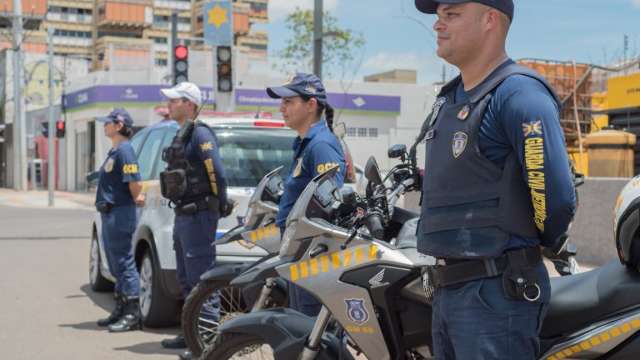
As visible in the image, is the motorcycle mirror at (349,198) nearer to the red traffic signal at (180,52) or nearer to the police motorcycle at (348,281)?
the police motorcycle at (348,281)

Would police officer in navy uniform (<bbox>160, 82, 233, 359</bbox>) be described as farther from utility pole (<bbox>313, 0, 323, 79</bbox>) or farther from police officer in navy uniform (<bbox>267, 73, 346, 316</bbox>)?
utility pole (<bbox>313, 0, 323, 79</bbox>)

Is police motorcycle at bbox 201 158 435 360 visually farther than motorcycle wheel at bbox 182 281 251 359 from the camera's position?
No

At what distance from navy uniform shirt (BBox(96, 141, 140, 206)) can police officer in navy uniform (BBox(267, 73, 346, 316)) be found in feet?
8.93

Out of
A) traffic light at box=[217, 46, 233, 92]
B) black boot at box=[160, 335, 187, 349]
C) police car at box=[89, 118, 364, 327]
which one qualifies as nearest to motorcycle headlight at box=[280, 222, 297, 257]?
police car at box=[89, 118, 364, 327]

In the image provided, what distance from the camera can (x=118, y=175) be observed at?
753 cm

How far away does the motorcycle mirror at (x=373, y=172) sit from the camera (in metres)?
3.80

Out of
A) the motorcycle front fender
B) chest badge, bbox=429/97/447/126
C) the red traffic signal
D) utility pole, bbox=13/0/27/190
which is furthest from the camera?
utility pole, bbox=13/0/27/190

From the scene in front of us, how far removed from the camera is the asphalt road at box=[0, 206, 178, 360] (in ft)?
21.8

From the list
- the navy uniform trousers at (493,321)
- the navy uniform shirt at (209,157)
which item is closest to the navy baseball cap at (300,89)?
the navy uniform shirt at (209,157)

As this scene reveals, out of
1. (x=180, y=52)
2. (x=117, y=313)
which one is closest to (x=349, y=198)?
(x=117, y=313)

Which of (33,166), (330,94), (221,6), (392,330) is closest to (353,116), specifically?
(330,94)

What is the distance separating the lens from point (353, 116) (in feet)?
129

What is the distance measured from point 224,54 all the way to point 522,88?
44.2 ft

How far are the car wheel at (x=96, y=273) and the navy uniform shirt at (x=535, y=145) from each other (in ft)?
22.9
